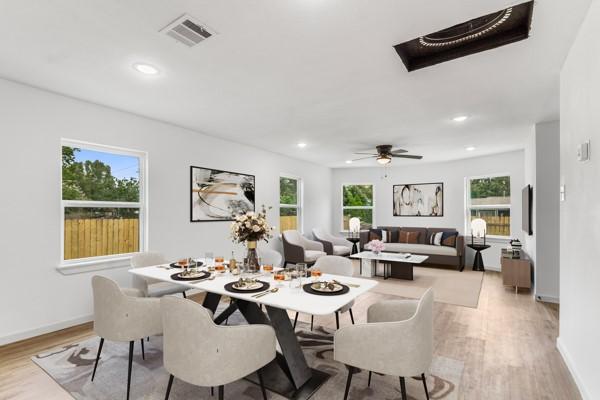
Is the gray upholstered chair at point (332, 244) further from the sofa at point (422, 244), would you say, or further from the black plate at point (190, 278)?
the black plate at point (190, 278)

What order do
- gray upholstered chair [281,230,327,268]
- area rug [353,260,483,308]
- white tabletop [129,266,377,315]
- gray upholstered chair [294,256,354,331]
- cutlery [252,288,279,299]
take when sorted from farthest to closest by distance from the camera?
Answer: gray upholstered chair [281,230,327,268] < area rug [353,260,483,308] < gray upholstered chair [294,256,354,331] < cutlery [252,288,279,299] < white tabletop [129,266,377,315]

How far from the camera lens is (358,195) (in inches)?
337

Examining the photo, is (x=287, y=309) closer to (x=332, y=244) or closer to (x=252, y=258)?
(x=252, y=258)

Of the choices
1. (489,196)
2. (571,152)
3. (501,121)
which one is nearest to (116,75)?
(571,152)

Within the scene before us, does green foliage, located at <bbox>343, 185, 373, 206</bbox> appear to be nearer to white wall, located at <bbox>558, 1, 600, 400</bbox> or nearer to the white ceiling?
the white ceiling

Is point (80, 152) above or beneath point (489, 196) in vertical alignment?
above

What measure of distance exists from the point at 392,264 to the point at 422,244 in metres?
1.77

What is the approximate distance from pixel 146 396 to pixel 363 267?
4.45 m

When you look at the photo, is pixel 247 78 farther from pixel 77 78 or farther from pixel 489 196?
pixel 489 196

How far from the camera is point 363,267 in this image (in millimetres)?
5883

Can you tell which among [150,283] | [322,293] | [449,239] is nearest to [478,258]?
[449,239]

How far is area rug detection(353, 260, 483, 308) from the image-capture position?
4.40 meters

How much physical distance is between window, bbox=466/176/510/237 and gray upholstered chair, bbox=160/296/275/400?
21.8 ft

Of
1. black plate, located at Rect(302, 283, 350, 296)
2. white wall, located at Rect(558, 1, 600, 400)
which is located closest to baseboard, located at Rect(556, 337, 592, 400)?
white wall, located at Rect(558, 1, 600, 400)
